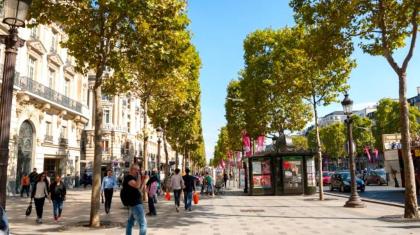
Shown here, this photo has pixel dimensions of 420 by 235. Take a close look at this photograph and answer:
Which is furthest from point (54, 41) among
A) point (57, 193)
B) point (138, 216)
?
point (138, 216)

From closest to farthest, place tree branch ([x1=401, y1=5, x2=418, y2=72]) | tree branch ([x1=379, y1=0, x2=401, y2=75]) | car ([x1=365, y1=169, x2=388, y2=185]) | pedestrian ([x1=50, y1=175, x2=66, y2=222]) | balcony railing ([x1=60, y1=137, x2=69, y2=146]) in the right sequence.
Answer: tree branch ([x1=401, y1=5, x2=418, y2=72]) < pedestrian ([x1=50, y1=175, x2=66, y2=222]) < tree branch ([x1=379, y1=0, x2=401, y2=75]) < balcony railing ([x1=60, y1=137, x2=69, y2=146]) < car ([x1=365, y1=169, x2=388, y2=185])

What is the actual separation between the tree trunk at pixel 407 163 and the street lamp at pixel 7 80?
37.3 ft

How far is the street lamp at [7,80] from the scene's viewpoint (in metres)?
5.92

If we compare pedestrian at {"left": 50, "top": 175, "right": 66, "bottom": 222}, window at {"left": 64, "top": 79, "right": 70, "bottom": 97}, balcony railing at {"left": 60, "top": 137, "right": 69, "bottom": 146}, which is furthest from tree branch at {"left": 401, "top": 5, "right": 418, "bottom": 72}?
→ window at {"left": 64, "top": 79, "right": 70, "bottom": 97}

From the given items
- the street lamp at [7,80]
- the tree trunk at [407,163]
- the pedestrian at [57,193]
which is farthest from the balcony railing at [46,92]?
the tree trunk at [407,163]

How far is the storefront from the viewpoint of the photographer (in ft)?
85.3

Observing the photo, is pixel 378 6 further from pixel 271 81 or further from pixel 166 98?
pixel 271 81

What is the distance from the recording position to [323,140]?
324 ft

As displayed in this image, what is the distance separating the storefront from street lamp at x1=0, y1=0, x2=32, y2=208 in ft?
69.9

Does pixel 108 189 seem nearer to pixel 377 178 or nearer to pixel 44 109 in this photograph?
pixel 44 109

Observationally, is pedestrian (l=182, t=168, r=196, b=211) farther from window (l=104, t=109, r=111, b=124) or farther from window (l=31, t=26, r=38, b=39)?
window (l=104, t=109, r=111, b=124)

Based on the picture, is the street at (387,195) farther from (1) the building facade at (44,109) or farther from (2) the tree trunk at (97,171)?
(1) the building facade at (44,109)

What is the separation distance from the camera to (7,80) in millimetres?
6293

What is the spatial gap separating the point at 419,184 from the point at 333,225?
13.8 metres
